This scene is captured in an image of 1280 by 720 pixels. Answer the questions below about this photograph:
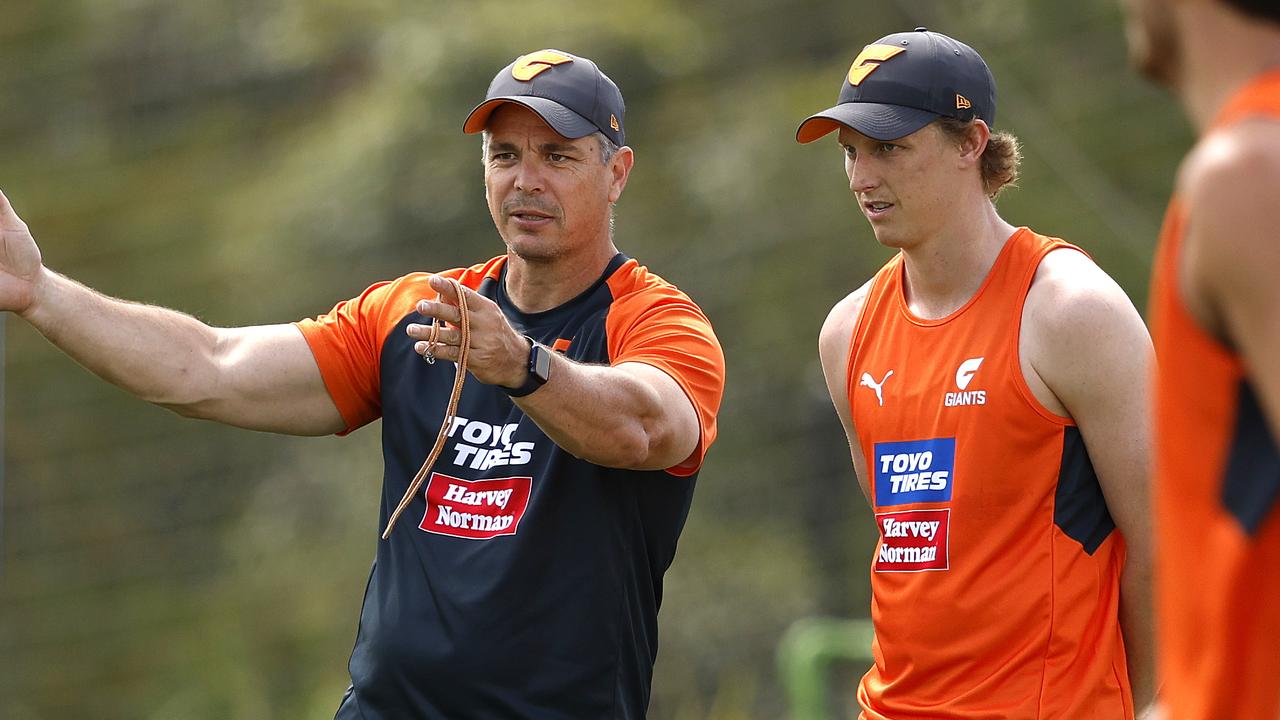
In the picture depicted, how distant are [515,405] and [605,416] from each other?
390 mm

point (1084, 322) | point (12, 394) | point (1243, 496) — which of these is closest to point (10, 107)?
point (12, 394)

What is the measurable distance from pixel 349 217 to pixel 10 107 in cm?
339

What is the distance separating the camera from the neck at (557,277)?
151 inches

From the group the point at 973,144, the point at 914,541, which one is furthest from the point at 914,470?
the point at 973,144

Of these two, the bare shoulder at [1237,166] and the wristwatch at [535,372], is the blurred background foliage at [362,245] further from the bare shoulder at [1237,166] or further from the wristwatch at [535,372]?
the bare shoulder at [1237,166]

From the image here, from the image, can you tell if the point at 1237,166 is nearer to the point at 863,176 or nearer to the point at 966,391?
the point at 966,391

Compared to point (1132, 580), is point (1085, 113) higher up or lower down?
higher up

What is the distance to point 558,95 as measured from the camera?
387 centimetres

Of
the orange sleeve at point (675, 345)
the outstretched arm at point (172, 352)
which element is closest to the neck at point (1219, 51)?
the orange sleeve at point (675, 345)

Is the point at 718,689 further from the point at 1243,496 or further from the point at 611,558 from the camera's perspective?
the point at 1243,496

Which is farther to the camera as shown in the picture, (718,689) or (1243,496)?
(718,689)

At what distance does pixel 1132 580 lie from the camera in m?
3.36

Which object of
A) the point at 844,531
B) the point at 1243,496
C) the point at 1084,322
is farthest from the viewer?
the point at 844,531

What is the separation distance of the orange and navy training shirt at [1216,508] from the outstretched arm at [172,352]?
2.43 m
